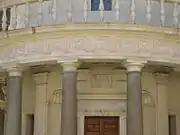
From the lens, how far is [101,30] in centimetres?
1603

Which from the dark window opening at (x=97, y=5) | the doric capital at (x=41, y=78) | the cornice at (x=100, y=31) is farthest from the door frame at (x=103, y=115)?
the dark window opening at (x=97, y=5)

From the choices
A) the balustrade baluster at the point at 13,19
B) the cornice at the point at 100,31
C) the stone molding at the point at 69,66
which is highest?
the balustrade baluster at the point at 13,19

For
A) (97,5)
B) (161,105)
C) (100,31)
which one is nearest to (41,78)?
(97,5)

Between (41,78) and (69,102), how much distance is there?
3.16 m

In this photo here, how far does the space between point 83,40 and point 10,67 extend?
2775 millimetres

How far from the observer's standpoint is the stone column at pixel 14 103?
1673 cm

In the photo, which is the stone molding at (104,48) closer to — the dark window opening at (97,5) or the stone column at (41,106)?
the dark window opening at (97,5)

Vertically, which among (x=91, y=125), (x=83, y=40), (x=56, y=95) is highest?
(x=83, y=40)

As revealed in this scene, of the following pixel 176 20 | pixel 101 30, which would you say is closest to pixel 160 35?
pixel 176 20

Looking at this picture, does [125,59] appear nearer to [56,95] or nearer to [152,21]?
[152,21]

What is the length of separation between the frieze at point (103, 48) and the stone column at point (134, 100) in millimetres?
452

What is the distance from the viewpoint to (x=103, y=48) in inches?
632

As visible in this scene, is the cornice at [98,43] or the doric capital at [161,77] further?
the doric capital at [161,77]

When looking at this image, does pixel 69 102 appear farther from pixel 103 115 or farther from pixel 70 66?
pixel 103 115
